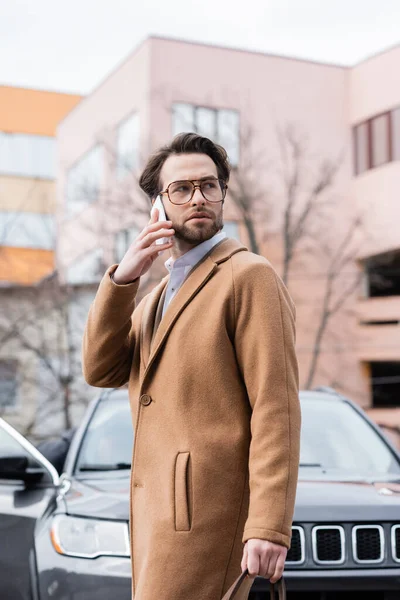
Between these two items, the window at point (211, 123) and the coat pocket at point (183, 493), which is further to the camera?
the window at point (211, 123)

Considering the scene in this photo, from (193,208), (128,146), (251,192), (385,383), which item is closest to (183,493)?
(193,208)

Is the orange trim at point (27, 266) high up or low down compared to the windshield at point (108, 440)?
up

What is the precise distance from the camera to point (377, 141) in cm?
2958

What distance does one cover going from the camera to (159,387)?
96.3 inches

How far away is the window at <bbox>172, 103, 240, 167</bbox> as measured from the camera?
27406 mm

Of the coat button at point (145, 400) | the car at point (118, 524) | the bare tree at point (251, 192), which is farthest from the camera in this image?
the bare tree at point (251, 192)

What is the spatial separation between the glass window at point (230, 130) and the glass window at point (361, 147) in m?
4.53

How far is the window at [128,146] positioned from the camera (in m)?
27.1

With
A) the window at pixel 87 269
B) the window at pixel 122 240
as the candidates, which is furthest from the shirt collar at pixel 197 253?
the window at pixel 122 240

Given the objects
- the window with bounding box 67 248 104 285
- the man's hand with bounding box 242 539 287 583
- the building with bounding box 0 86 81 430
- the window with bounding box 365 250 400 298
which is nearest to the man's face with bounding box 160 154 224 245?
the man's hand with bounding box 242 539 287 583

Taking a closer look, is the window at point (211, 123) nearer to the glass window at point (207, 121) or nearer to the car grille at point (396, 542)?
the glass window at point (207, 121)

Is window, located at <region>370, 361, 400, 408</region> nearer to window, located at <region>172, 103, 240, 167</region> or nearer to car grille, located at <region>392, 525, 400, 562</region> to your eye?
window, located at <region>172, 103, 240, 167</region>

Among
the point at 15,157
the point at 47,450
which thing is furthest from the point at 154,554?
the point at 15,157

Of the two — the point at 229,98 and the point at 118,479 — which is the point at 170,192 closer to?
the point at 118,479
